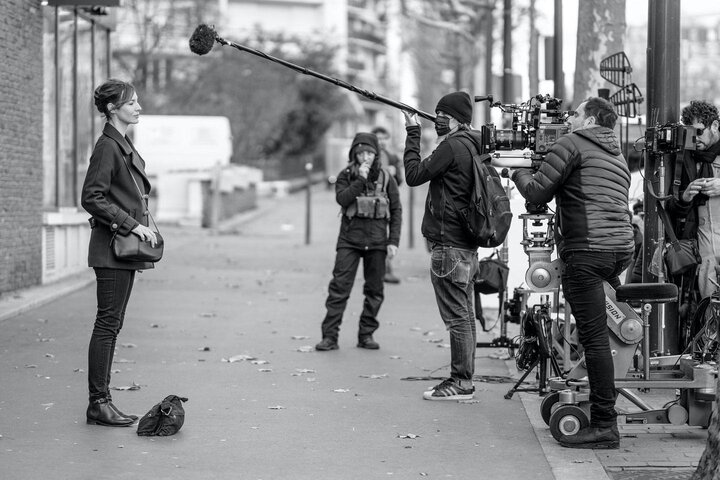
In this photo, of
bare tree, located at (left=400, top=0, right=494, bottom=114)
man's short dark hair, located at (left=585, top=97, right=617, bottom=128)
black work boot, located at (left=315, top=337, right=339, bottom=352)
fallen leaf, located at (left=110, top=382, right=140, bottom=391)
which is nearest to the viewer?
man's short dark hair, located at (left=585, top=97, right=617, bottom=128)

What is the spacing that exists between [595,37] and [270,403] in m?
7.66

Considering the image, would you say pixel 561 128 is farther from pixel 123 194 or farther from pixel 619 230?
pixel 123 194

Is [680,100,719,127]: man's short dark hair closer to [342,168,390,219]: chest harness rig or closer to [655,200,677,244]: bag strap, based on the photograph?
[655,200,677,244]: bag strap

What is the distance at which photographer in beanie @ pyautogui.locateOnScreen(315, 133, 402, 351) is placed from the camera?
10648 millimetres

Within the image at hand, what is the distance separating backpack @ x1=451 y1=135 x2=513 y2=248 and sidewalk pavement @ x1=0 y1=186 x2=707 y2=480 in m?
1.14

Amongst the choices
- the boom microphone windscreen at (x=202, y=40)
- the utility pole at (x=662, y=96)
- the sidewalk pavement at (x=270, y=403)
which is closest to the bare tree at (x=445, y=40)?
the sidewalk pavement at (x=270, y=403)

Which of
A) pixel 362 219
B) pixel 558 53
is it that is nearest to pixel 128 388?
pixel 362 219

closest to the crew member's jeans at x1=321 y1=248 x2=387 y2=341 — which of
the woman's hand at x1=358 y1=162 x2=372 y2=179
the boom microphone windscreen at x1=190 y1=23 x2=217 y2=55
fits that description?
the woman's hand at x1=358 y1=162 x2=372 y2=179

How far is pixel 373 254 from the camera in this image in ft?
35.2

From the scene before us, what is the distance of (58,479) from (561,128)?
3.59 meters

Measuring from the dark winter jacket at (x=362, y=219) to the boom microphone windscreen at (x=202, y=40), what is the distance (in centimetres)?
289

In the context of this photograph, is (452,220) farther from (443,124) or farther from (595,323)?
(595,323)

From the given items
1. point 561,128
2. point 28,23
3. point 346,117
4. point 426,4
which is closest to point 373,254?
point 561,128

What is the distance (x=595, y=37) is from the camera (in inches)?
556
